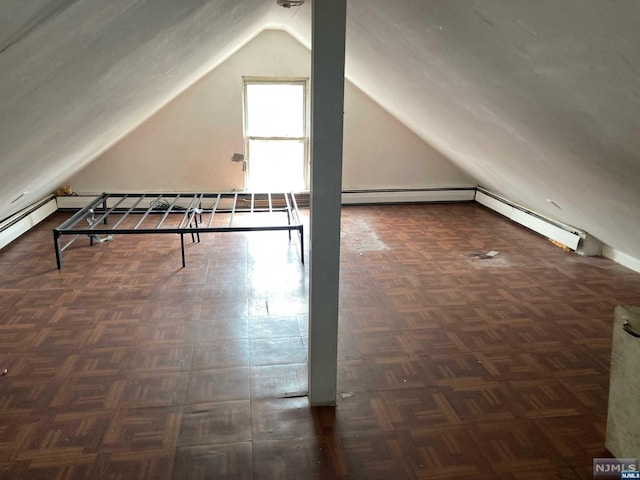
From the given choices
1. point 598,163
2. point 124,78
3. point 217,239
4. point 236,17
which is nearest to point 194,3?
point 124,78

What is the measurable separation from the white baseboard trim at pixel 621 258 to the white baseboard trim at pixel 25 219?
20.2 ft

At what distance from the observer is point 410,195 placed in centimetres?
786

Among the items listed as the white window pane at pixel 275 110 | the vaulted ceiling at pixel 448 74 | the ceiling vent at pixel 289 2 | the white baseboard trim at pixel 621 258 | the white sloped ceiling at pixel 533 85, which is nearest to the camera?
the vaulted ceiling at pixel 448 74

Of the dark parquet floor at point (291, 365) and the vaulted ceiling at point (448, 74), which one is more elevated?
the vaulted ceiling at point (448, 74)

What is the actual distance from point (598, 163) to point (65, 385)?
3372 millimetres

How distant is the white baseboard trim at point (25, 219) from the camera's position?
5.66 metres

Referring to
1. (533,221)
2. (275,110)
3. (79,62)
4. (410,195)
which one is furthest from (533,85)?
(410,195)

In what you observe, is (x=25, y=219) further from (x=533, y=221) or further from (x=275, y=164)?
(x=533, y=221)

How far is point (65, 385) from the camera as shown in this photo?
3189 millimetres

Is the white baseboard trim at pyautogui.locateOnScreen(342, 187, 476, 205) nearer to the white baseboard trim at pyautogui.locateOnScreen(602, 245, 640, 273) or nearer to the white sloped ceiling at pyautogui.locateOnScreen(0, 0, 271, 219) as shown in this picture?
the white baseboard trim at pyautogui.locateOnScreen(602, 245, 640, 273)

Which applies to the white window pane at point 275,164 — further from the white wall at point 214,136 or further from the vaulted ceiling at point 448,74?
the vaulted ceiling at point 448,74

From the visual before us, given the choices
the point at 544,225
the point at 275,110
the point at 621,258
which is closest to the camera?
the point at 621,258

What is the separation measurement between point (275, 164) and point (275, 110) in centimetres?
73

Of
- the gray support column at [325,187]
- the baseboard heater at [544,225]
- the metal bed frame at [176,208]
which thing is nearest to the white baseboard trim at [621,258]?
the baseboard heater at [544,225]
